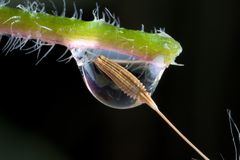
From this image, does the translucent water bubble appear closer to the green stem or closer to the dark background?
the green stem

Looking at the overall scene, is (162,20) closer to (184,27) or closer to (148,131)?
(184,27)

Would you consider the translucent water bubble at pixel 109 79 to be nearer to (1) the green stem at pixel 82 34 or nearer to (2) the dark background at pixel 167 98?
(1) the green stem at pixel 82 34

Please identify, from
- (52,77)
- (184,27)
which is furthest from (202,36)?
(52,77)

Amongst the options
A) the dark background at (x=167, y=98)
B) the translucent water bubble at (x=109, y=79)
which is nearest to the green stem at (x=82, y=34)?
the translucent water bubble at (x=109, y=79)

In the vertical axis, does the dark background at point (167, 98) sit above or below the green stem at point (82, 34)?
below

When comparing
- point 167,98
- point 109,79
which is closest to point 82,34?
point 109,79

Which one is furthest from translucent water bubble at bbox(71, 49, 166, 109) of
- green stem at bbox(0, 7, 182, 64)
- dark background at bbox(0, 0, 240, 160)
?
dark background at bbox(0, 0, 240, 160)

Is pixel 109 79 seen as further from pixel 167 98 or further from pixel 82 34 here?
pixel 167 98
